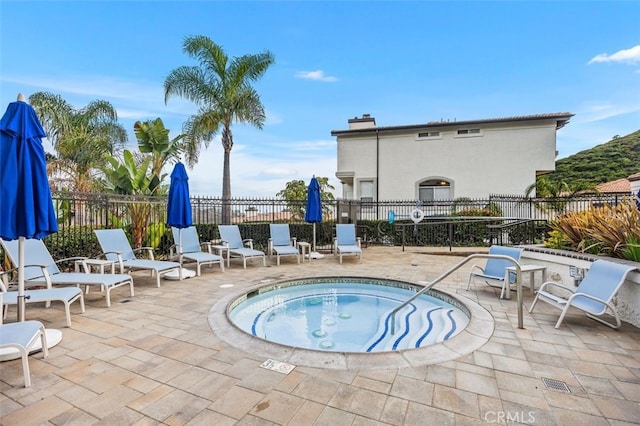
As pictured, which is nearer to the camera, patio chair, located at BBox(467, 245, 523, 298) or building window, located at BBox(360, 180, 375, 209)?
patio chair, located at BBox(467, 245, 523, 298)

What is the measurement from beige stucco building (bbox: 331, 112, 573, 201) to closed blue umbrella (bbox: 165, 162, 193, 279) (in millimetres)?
12441

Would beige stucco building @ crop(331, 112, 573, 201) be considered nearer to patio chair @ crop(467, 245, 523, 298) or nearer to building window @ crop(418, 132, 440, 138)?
building window @ crop(418, 132, 440, 138)

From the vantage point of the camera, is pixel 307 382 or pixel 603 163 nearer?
pixel 307 382

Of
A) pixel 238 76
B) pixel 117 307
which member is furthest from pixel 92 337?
pixel 238 76

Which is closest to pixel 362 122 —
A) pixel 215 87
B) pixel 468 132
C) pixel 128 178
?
pixel 468 132

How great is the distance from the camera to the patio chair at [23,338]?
250 cm

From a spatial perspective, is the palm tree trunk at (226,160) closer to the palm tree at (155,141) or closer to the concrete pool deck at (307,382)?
the palm tree at (155,141)

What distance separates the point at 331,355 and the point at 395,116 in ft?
65.7

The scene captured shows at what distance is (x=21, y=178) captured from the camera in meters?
3.21

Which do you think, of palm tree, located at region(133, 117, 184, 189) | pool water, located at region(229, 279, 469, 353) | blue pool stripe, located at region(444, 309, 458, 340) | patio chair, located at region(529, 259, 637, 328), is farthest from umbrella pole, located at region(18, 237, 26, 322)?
palm tree, located at region(133, 117, 184, 189)

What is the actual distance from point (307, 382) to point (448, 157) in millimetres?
17165

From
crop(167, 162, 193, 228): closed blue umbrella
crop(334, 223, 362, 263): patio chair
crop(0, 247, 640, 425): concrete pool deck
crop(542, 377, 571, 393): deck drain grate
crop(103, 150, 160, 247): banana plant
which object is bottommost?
crop(542, 377, 571, 393): deck drain grate

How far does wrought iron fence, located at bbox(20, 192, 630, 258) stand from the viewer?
Answer: 744 centimetres

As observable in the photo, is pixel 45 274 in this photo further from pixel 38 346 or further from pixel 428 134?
pixel 428 134
